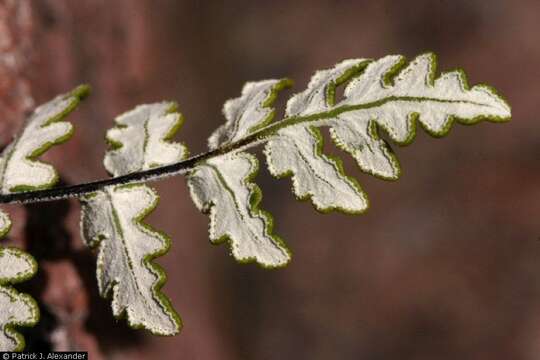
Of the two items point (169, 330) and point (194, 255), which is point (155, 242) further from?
point (194, 255)

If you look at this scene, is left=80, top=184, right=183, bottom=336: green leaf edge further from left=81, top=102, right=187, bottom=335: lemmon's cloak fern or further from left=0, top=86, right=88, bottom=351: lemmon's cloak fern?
left=0, top=86, right=88, bottom=351: lemmon's cloak fern

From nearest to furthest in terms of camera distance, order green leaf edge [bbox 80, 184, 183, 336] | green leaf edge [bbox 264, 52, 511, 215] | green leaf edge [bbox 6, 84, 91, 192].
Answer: green leaf edge [bbox 264, 52, 511, 215], green leaf edge [bbox 80, 184, 183, 336], green leaf edge [bbox 6, 84, 91, 192]

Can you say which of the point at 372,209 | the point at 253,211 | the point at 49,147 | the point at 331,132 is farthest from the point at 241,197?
the point at 372,209

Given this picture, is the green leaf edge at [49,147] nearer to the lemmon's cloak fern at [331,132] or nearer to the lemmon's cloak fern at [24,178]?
the lemmon's cloak fern at [24,178]

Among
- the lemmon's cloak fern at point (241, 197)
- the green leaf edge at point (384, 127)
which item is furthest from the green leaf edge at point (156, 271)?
the green leaf edge at point (384, 127)

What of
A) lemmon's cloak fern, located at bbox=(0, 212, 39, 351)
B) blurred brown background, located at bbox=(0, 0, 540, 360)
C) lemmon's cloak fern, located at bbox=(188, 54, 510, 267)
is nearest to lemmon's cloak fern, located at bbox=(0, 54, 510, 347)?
lemmon's cloak fern, located at bbox=(188, 54, 510, 267)

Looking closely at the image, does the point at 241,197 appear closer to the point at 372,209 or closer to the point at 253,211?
the point at 253,211

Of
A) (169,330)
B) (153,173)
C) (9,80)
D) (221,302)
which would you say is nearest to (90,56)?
(9,80)
